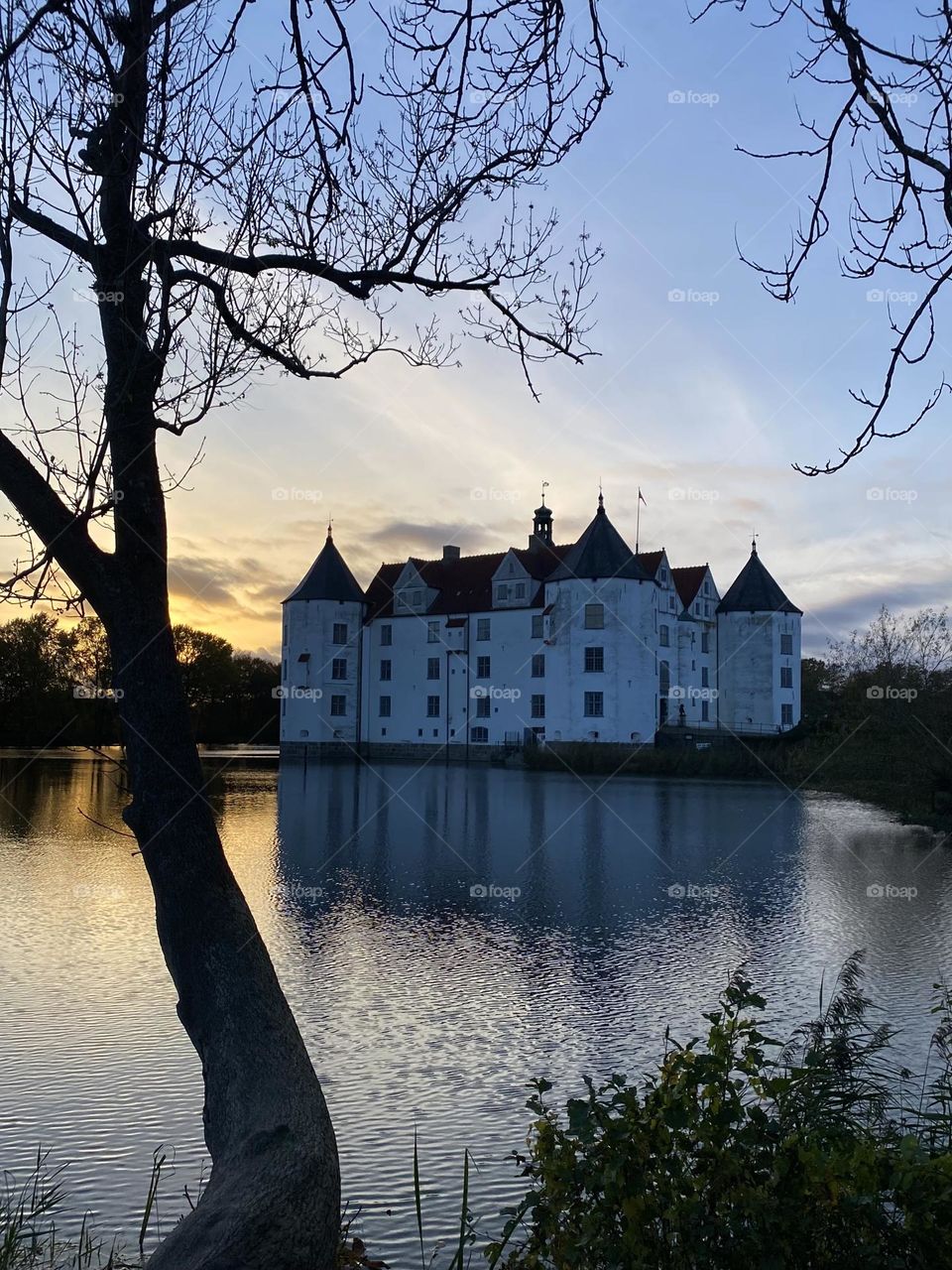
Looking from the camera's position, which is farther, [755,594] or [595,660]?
[755,594]

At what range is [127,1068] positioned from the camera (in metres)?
6.98

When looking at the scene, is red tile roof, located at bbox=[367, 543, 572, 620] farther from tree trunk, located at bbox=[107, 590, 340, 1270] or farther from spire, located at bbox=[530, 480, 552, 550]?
tree trunk, located at bbox=[107, 590, 340, 1270]

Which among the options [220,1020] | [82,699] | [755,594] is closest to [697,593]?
[755,594]

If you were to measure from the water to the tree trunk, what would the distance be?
1516 millimetres

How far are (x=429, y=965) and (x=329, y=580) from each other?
50.6 meters

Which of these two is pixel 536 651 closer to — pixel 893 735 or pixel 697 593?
pixel 697 593

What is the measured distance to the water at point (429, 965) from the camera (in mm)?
5961

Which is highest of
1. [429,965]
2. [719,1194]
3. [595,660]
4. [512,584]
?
[512,584]

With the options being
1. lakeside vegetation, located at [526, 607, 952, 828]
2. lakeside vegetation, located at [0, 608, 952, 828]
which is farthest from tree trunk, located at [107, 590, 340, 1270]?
lakeside vegetation, located at [526, 607, 952, 828]

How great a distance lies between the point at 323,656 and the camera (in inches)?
2317

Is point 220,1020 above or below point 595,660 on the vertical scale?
below

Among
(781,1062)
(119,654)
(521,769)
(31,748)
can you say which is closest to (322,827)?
(781,1062)

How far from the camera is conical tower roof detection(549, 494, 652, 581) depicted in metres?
50.9

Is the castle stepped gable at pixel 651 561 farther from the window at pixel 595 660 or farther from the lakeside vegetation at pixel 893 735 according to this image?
the lakeside vegetation at pixel 893 735
